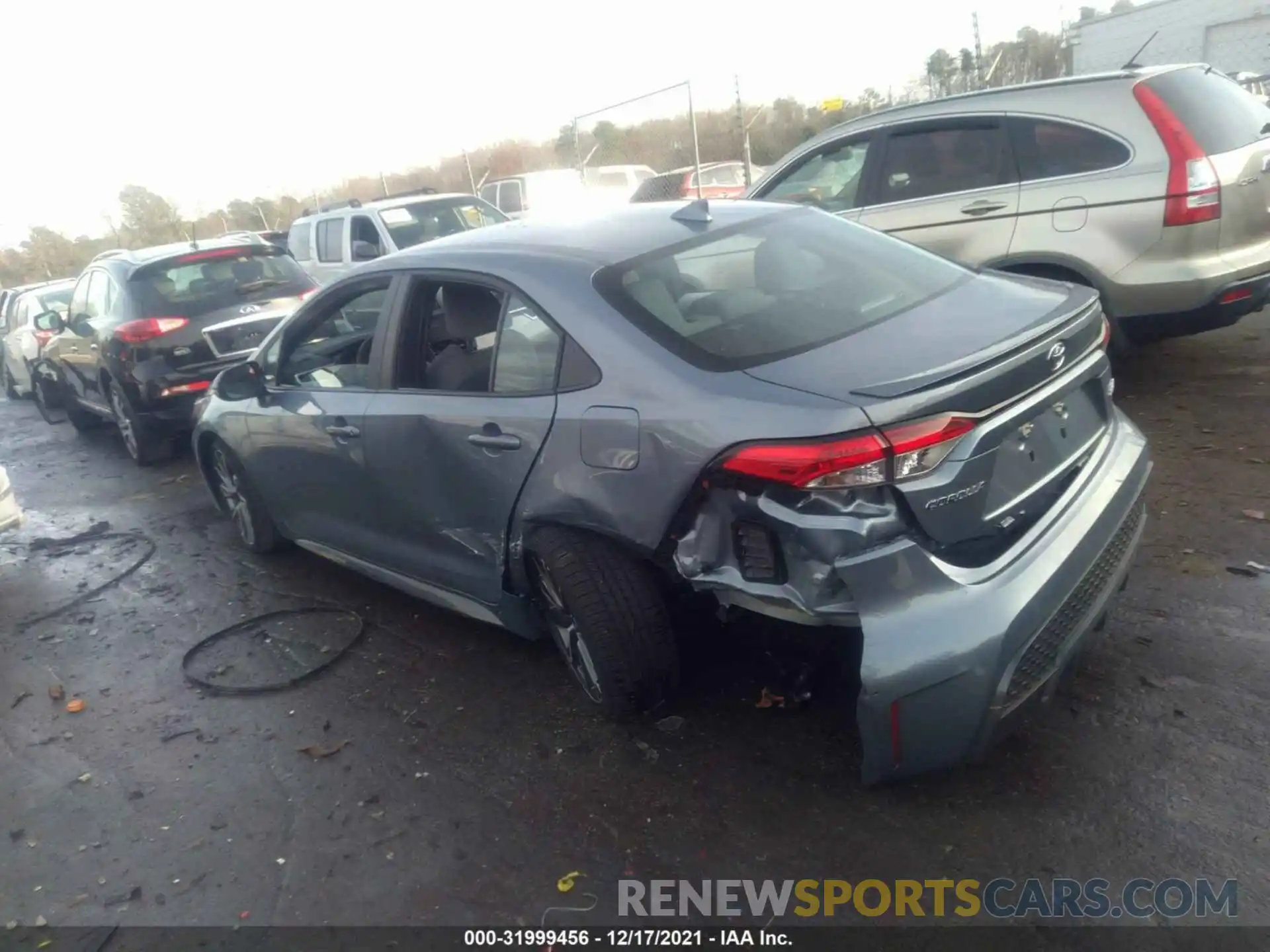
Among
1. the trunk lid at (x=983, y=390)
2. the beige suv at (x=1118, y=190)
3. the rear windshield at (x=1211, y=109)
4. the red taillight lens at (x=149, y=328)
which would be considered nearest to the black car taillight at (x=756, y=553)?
the trunk lid at (x=983, y=390)

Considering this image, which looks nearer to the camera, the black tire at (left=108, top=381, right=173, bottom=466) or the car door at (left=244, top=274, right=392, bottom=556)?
the car door at (left=244, top=274, right=392, bottom=556)

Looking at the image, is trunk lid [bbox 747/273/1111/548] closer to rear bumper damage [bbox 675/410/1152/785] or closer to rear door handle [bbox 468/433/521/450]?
rear bumper damage [bbox 675/410/1152/785]

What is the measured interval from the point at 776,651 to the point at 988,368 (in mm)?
1506

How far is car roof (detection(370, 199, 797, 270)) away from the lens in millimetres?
3398

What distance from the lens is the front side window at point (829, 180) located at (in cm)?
654

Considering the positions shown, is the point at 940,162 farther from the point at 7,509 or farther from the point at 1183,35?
the point at 1183,35

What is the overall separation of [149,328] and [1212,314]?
7295mm

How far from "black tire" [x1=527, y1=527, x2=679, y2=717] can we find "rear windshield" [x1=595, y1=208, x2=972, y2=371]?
0.72 m

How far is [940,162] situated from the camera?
19.9ft

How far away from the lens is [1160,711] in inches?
118

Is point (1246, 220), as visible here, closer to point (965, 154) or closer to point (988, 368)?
point (965, 154)

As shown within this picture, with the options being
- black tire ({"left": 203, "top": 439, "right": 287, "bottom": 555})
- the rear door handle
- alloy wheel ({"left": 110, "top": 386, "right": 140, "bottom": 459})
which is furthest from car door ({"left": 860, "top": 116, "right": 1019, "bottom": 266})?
alloy wheel ({"left": 110, "top": 386, "right": 140, "bottom": 459})

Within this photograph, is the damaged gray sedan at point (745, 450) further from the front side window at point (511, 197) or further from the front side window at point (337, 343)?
the front side window at point (511, 197)

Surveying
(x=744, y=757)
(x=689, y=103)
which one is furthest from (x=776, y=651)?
(x=689, y=103)
